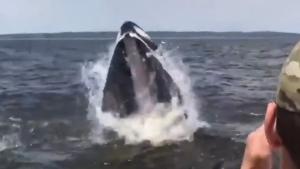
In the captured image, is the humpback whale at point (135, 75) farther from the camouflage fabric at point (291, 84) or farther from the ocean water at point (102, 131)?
the camouflage fabric at point (291, 84)

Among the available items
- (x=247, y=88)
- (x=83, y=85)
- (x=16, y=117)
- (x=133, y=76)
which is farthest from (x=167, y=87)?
(x=83, y=85)

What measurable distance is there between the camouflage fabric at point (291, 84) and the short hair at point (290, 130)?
0.07 ft

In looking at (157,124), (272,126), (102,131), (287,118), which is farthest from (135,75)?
(287,118)

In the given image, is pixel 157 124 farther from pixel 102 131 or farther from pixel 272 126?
pixel 272 126

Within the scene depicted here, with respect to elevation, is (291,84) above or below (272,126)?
above

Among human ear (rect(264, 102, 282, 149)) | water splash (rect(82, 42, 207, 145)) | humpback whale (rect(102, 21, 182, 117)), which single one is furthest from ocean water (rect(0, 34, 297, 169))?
human ear (rect(264, 102, 282, 149))

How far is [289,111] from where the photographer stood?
7.10ft

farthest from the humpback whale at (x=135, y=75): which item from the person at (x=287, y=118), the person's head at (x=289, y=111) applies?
the person's head at (x=289, y=111)

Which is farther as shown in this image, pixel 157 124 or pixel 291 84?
pixel 157 124

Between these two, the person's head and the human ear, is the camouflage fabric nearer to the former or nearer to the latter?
the person's head

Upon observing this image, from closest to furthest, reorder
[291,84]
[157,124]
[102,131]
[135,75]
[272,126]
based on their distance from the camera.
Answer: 1. [291,84]
2. [272,126]
3. [135,75]
4. [157,124]
5. [102,131]

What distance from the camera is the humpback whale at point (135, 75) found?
400 inches

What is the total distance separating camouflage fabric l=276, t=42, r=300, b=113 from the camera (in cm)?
214

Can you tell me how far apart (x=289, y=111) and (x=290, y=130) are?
0.20 ft
